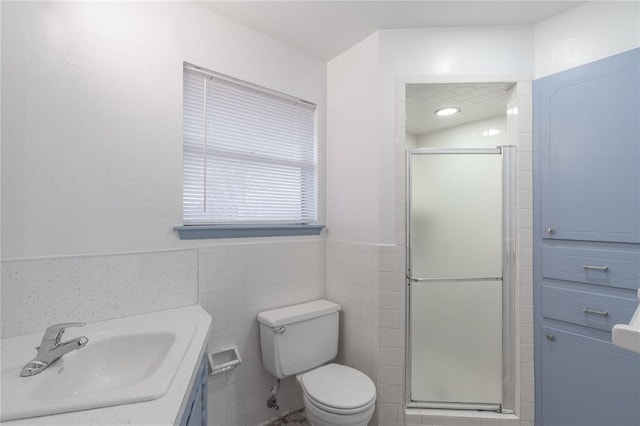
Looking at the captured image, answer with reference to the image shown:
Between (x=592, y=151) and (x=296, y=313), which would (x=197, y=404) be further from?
(x=592, y=151)

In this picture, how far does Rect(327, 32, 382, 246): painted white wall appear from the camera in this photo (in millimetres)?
1851

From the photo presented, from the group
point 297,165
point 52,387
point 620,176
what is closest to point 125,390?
point 52,387

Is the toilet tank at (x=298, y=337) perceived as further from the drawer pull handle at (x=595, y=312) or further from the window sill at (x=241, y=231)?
the drawer pull handle at (x=595, y=312)

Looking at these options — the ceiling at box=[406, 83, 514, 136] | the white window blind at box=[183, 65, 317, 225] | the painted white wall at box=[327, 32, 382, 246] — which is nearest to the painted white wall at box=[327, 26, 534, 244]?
the painted white wall at box=[327, 32, 382, 246]

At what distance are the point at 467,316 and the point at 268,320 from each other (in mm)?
1272

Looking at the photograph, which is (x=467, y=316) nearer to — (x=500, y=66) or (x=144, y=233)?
(x=500, y=66)

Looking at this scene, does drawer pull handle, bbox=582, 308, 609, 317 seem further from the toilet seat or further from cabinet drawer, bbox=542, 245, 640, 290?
the toilet seat

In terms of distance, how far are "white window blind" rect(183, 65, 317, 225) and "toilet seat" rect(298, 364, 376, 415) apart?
3.23 ft

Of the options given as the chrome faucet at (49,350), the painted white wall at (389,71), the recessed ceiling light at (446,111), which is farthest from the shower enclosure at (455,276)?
the chrome faucet at (49,350)

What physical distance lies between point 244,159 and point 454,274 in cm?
155

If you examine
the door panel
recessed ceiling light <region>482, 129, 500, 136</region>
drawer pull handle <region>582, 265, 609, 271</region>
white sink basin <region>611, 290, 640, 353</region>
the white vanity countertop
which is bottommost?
the white vanity countertop

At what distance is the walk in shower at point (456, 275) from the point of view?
1813 millimetres

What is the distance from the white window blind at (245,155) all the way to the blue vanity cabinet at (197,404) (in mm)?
794

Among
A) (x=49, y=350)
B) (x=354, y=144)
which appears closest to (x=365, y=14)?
(x=354, y=144)
